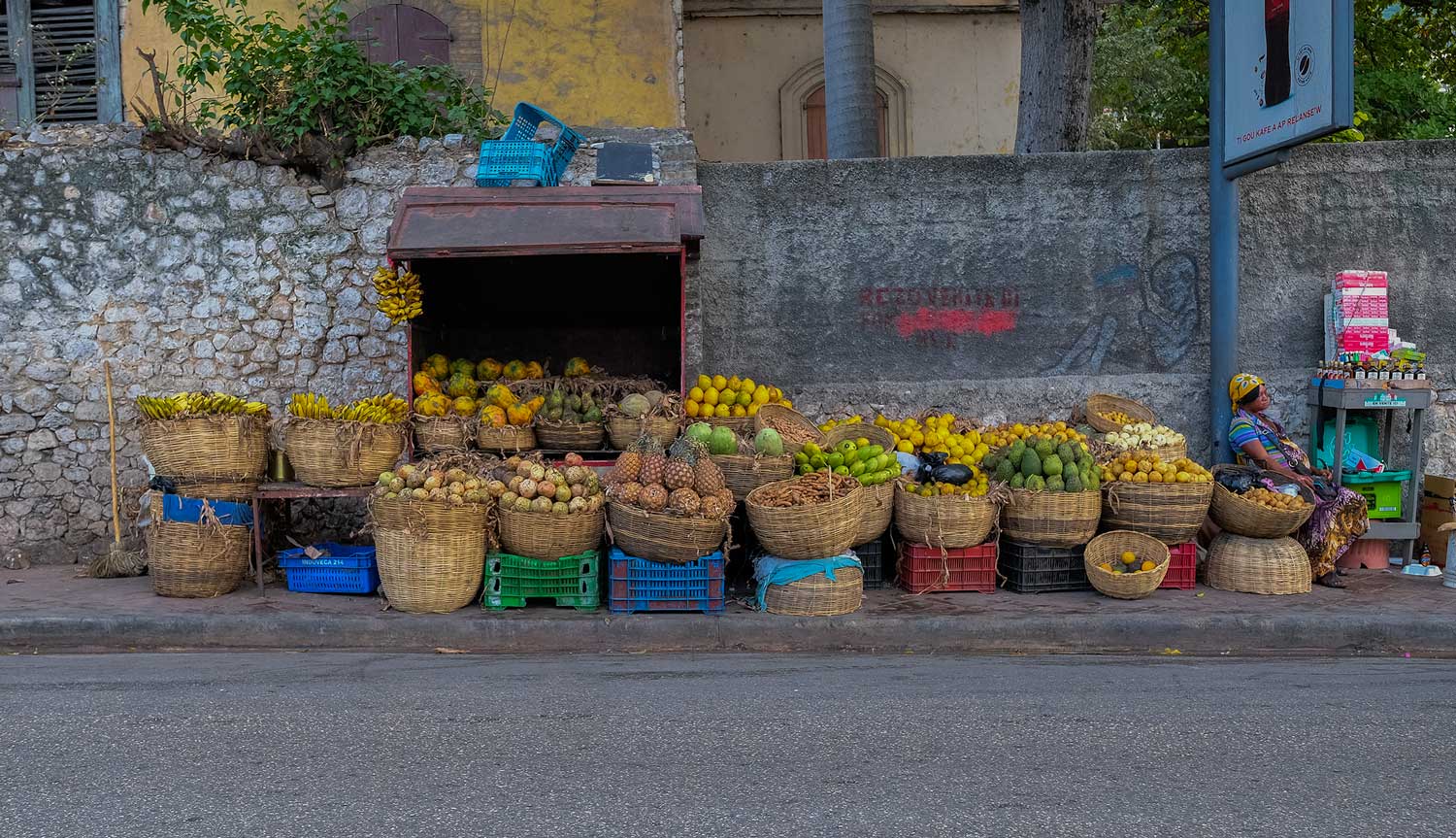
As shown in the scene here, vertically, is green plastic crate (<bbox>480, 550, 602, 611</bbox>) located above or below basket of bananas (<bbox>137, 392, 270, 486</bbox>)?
below

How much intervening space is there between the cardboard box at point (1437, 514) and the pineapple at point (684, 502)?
586 centimetres

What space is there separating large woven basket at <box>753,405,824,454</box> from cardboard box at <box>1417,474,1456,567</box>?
4832 millimetres

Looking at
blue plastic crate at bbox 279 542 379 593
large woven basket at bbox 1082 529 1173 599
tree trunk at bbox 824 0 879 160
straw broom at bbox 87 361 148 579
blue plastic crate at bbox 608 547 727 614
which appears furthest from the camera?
tree trunk at bbox 824 0 879 160

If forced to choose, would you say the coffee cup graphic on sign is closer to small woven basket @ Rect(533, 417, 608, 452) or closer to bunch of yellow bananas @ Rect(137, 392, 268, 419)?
small woven basket @ Rect(533, 417, 608, 452)

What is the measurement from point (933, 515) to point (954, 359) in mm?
2427

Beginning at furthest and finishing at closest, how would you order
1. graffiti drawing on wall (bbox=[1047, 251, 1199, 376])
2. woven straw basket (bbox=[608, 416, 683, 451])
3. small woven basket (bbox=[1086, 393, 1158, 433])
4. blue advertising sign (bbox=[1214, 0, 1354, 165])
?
graffiti drawing on wall (bbox=[1047, 251, 1199, 376]), small woven basket (bbox=[1086, 393, 1158, 433]), woven straw basket (bbox=[608, 416, 683, 451]), blue advertising sign (bbox=[1214, 0, 1354, 165])

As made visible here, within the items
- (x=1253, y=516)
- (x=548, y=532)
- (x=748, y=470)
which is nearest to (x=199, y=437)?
(x=548, y=532)

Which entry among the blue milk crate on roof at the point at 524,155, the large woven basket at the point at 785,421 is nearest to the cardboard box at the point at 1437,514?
the large woven basket at the point at 785,421

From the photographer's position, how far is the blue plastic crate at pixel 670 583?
7660 mm

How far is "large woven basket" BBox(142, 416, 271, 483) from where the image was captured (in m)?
8.12

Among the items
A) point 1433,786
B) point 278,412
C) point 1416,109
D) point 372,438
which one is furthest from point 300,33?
point 1416,109

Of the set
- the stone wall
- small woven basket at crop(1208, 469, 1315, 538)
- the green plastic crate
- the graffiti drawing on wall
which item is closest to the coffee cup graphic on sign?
the graffiti drawing on wall

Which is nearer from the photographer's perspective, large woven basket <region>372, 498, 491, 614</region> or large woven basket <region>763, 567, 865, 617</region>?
large woven basket <region>372, 498, 491, 614</region>

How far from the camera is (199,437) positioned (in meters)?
8.13
